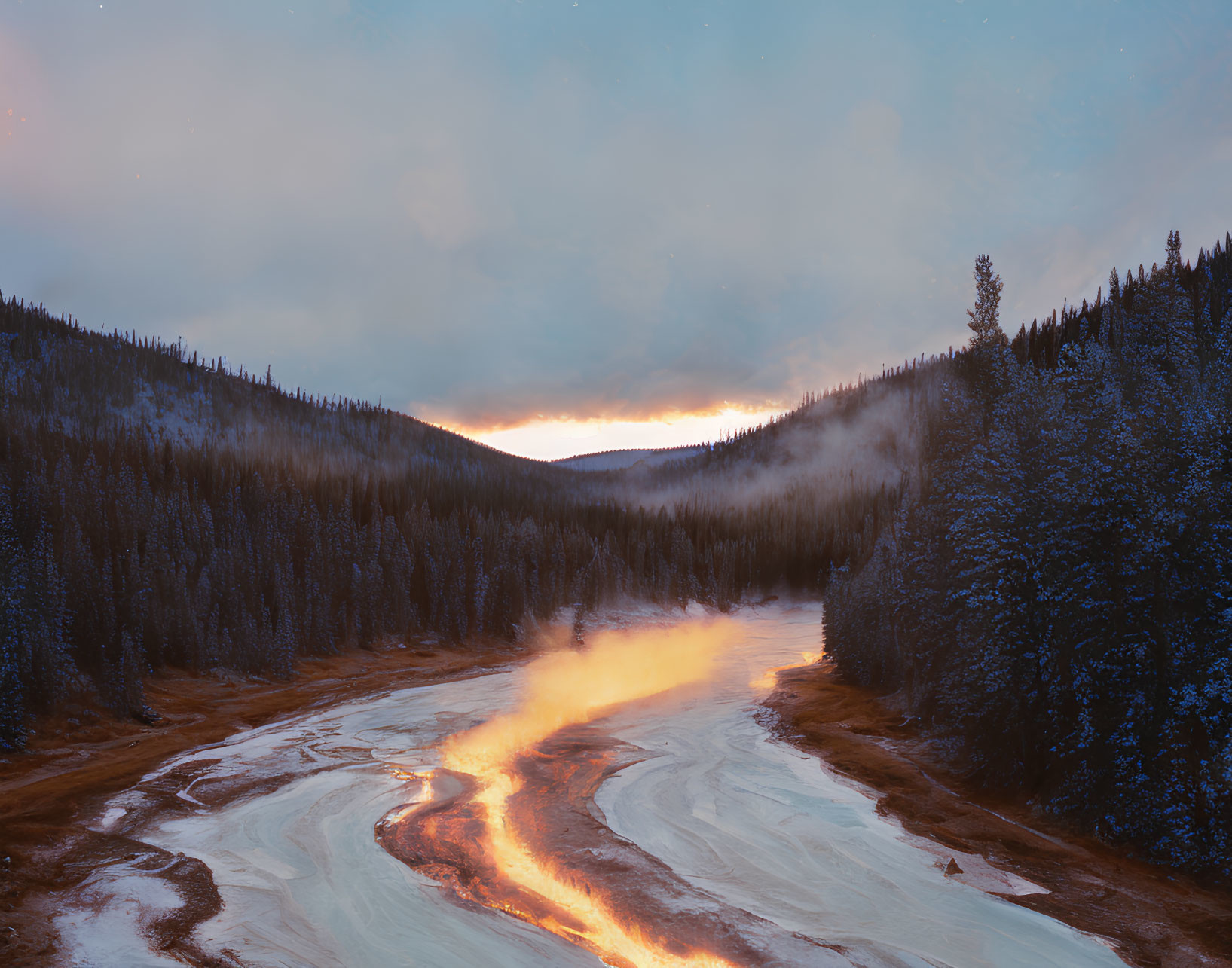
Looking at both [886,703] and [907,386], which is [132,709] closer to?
[886,703]

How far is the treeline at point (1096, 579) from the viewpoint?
14.6m

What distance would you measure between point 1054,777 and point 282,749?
23081mm

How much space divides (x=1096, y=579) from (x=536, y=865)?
45.4 feet

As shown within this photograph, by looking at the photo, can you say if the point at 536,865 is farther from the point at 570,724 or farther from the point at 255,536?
the point at 255,536

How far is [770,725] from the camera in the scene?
92.4 feet

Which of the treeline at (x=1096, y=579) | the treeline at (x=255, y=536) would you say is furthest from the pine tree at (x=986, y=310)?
the treeline at (x=255, y=536)

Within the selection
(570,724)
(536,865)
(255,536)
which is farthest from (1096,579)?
(255,536)

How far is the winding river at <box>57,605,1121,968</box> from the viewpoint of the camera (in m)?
10.9

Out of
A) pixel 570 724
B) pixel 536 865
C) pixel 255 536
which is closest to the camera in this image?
pixel 536 865

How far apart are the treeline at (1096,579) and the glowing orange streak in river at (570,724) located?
10.3 m

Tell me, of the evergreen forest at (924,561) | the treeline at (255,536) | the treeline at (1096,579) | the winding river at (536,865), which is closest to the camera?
the winding river at (536,865)

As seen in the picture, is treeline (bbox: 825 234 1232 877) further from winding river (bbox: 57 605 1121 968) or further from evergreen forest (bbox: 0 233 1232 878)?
winding river (bbox: 57 605 1121 968)

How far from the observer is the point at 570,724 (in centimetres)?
2920

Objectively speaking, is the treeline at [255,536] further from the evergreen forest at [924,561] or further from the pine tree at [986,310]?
the pine tree at [986,310]
